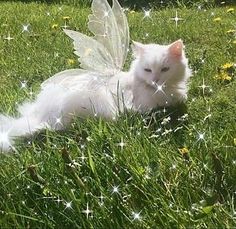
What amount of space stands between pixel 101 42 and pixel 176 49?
1.54ft

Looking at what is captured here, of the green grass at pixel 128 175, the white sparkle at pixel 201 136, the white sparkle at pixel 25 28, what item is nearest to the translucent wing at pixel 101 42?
the green grass at pixel 128 175

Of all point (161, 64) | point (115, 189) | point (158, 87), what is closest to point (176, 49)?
point (161, 64)

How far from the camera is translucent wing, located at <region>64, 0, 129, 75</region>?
3.54 meters

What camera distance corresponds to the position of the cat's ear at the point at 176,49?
338 centimetres

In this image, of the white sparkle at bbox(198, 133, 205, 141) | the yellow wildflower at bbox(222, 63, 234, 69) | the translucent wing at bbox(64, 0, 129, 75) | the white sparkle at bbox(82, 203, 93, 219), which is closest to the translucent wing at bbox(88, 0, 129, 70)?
the translucent wing at bbox(64, 0, 129, 75)

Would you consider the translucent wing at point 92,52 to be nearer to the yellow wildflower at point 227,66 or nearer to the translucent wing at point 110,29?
the translucent wing at point 110,29

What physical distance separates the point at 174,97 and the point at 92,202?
1.38m

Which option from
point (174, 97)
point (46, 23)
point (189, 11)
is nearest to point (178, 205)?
point (174, 97)

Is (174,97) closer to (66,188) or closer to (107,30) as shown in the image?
(107,30)

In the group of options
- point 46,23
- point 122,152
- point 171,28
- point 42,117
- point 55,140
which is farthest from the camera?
point 46,23

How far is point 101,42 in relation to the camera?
3.59 metres

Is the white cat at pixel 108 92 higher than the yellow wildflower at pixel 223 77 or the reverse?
higher

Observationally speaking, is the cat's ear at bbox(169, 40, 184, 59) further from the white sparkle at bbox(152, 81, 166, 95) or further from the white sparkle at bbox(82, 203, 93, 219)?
the white sparkle at bbox(82, 203, 93, 219)

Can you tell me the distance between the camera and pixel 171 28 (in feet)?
18.4
